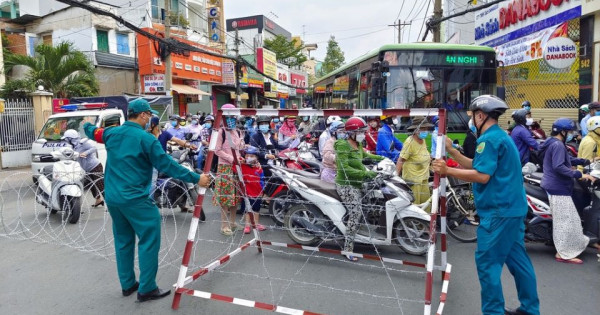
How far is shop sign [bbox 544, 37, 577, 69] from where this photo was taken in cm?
1029

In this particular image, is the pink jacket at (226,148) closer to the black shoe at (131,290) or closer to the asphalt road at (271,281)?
the asphalt road at (271,281)

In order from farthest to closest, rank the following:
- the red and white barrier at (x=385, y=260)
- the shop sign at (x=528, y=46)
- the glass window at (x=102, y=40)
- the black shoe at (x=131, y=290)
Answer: the glass window at (x=102, y=40)
the shop sign at (x=528, y=46)
the black shoe at (x=131, y=290)
the red and white barrier at (x=385, y=260)

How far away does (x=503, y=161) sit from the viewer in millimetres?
3213

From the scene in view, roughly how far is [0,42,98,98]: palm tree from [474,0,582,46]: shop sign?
15.5 meters

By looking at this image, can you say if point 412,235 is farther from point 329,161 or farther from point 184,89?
point 184,89

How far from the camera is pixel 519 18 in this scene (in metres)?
13.9

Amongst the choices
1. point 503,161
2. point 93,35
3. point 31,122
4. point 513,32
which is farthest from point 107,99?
point 513,32

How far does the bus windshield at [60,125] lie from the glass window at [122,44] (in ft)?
46.3

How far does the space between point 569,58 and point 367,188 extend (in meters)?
8.38

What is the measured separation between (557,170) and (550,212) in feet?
1.90

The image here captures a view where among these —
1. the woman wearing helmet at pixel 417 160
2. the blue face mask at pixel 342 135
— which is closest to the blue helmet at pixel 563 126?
the woman wearing helmet at pixel 417 160

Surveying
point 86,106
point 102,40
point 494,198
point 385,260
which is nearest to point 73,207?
point 385,260

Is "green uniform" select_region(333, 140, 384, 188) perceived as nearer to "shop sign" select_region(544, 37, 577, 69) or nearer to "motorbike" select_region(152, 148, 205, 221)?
"motorbike" select_region(152, 148, 205, 221)

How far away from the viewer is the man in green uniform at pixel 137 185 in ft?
12.4
